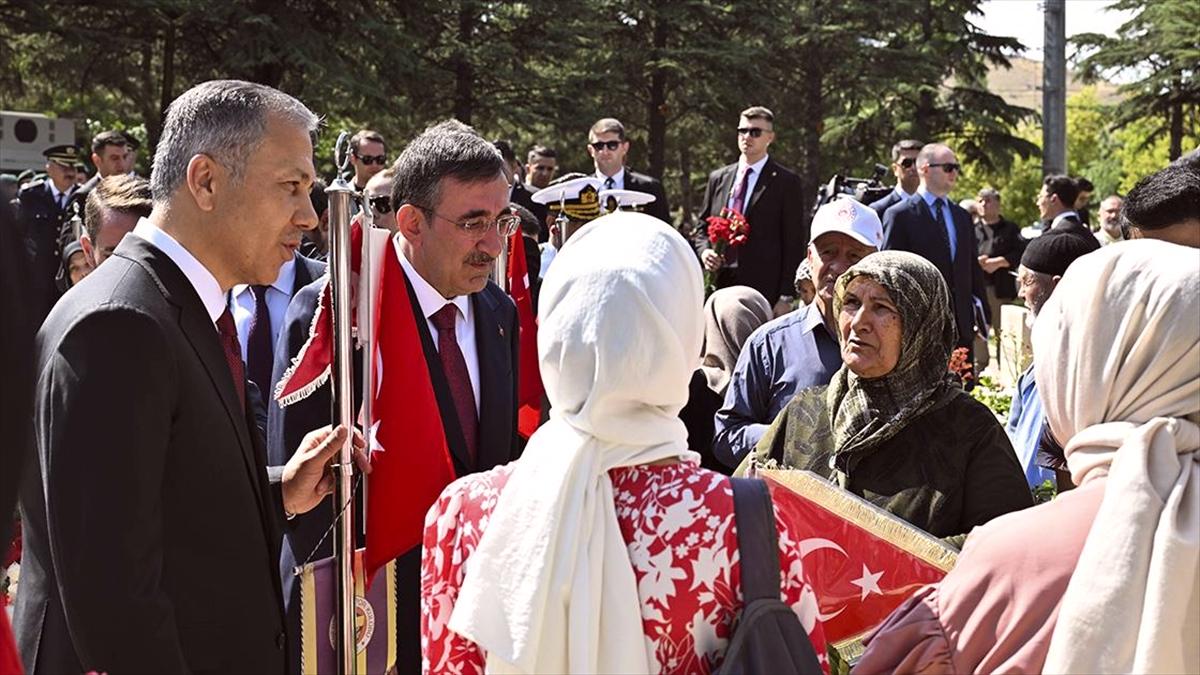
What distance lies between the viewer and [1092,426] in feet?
8.89

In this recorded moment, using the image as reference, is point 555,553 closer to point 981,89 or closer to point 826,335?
point 826,335

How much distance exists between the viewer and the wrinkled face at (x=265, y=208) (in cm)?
300

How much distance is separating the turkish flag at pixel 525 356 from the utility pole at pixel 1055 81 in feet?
45.1

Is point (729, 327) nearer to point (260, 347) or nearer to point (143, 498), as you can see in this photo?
point (260, 347)

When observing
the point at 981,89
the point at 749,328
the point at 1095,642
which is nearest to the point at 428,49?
the point at 981,89

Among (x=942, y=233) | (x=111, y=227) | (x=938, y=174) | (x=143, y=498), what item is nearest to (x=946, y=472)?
(x=143, y=498)

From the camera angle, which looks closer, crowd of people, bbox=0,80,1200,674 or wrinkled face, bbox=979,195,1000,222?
crowd of people, bbox=0,80,1200,674

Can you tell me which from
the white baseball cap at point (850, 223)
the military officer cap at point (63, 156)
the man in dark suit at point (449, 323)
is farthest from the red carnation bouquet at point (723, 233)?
the military officer cap at point (63, 156)

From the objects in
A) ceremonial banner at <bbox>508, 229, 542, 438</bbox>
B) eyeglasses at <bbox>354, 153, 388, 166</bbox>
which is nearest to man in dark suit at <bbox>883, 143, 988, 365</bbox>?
eyeglasses at <bbox>354, 153, 388, 166</bbox>

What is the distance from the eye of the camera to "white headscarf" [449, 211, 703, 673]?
7.99 ft

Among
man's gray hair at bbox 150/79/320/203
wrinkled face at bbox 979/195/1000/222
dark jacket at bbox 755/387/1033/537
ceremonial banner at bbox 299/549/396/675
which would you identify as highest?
man's gray hair at bbox 150/79/320/203

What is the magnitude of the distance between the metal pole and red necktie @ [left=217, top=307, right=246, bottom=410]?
34cm

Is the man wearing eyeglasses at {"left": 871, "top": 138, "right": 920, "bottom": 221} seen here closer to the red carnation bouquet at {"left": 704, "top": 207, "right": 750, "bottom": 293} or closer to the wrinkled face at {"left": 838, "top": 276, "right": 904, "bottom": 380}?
the red carnation bouquet at {"left": 704, "top": 207, "right": 750, "bottom": 293}

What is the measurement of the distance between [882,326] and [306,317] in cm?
170
